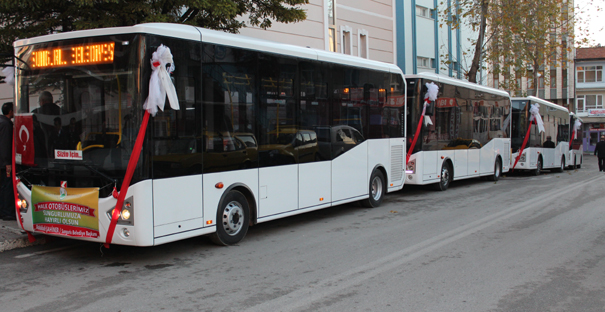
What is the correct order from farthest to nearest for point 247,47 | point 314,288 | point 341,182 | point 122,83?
1. point 341,182
2. point 247,47
3. point 122,83
4. point 314,288

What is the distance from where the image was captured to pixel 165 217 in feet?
21.5

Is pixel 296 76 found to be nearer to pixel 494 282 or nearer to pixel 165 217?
pixel 165 217

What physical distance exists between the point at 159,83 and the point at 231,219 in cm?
244

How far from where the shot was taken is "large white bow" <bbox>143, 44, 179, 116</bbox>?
6188 millimetres

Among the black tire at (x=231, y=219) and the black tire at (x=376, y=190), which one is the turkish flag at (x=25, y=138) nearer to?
the black tire at (x=231, y=219)

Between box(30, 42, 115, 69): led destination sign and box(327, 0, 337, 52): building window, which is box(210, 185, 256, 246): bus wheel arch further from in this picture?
box(327, 0, 337, 52): building window

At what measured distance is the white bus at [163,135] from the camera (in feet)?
20.6

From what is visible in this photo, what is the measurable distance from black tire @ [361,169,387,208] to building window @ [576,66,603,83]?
5965 centimetres

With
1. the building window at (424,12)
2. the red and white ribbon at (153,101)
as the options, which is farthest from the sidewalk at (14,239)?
the building window at (424,12)

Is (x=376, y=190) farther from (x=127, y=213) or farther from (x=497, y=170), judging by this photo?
(x=497, y=170)

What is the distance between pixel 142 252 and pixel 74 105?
2.33 meters

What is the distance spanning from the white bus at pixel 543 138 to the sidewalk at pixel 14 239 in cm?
1957

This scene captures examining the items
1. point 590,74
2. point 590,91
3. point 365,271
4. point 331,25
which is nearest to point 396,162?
Answer: point 365,271

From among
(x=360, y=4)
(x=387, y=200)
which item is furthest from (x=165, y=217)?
(x=360, y=4)
